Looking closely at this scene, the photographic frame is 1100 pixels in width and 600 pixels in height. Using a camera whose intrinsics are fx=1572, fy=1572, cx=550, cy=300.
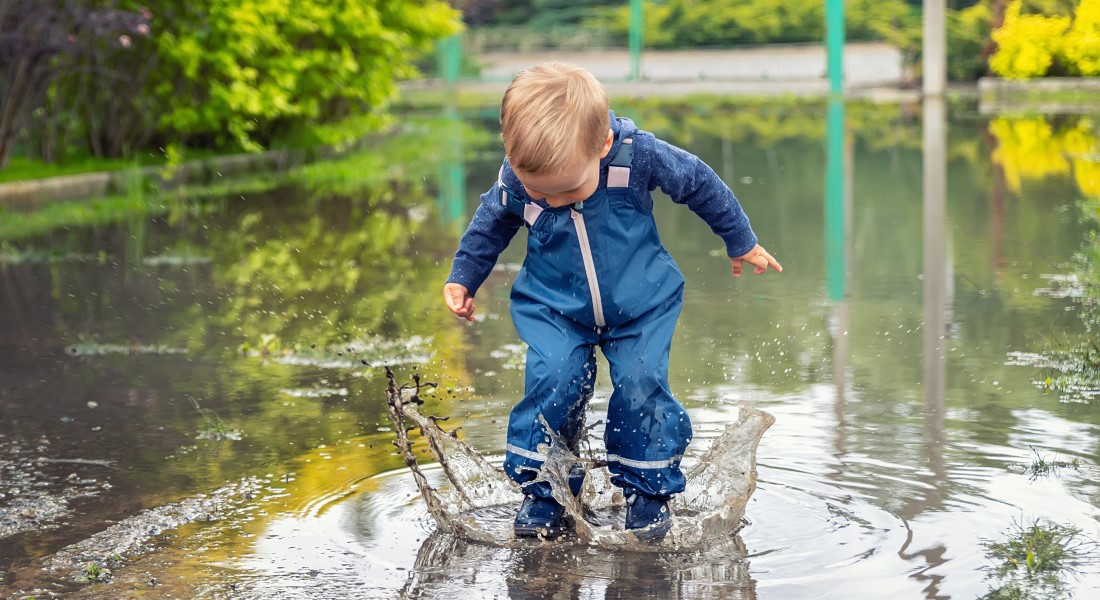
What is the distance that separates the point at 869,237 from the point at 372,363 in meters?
4.44

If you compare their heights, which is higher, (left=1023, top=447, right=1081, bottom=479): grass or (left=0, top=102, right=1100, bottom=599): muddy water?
(left=0, top=102, right=1100, bottom=599): muddy water

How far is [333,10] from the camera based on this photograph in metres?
15.3

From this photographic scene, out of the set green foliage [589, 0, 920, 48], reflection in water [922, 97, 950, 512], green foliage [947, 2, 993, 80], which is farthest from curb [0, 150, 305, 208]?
green foliage [589, 0, 920, 48]

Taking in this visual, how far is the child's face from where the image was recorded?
12.3 ft

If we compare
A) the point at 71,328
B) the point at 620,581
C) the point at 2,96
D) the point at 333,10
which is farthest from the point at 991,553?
the point at 333,10

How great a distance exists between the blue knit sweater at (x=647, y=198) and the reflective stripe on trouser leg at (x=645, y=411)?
265 millimetres

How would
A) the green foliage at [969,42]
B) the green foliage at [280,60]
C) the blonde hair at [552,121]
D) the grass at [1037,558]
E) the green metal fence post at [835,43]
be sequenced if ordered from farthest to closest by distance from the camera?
the green foliage at [969,42], the green metal fence post at [835,43], the green foliage at [280,60], the blonde hair at [552,121], the grass at [1037,558]

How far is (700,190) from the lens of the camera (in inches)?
161

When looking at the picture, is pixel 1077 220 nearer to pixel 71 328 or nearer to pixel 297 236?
pixel 297 236

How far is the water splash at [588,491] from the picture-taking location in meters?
4.00

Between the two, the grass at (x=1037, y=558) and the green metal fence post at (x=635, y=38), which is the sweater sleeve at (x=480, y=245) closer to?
the grass at (x=1037, y=558)

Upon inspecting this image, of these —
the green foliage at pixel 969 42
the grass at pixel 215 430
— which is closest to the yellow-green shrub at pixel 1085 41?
the green foliage at pixel 969 42

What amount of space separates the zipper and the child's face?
48mm

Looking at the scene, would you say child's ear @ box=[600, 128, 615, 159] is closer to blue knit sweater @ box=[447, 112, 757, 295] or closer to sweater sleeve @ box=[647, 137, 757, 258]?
blue knit sweater @ box=[447, 112, 757, 295]
